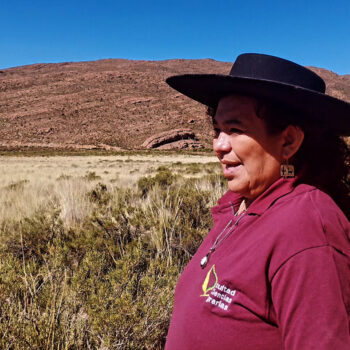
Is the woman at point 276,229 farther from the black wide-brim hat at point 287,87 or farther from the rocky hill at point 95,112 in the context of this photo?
the rocky hill at point 95,112

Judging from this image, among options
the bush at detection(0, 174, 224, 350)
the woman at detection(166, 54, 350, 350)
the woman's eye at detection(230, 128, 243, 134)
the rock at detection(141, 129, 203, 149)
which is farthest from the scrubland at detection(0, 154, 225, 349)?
the rock at detection(141, 129, 203, 149)

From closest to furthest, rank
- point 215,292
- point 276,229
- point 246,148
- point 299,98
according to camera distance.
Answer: point 276,229 < point 215,292 < point 299,98 < point 246,148

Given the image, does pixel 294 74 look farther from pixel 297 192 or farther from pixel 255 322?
pixel 255 322

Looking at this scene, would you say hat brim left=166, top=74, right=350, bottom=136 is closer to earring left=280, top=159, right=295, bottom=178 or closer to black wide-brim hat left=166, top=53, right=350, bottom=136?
black wide-brim hat left=166, top=53, right=350, bottom=136

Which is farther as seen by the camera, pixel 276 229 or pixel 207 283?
pixel 207 283

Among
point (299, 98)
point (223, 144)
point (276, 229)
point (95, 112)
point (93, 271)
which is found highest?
point (95, 112)

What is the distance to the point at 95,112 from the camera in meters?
75.9

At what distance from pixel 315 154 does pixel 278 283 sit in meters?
0.65

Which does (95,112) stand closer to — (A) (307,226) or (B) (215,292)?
(B) (215,292)

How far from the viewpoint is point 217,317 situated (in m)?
1.05

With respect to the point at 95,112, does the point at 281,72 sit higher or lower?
lower

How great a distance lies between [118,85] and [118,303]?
92266 millimetres

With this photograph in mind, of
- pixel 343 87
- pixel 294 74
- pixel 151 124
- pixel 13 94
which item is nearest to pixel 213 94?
pixel 294 74

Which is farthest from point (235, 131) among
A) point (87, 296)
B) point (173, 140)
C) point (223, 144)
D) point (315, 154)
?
point (173, 140)
